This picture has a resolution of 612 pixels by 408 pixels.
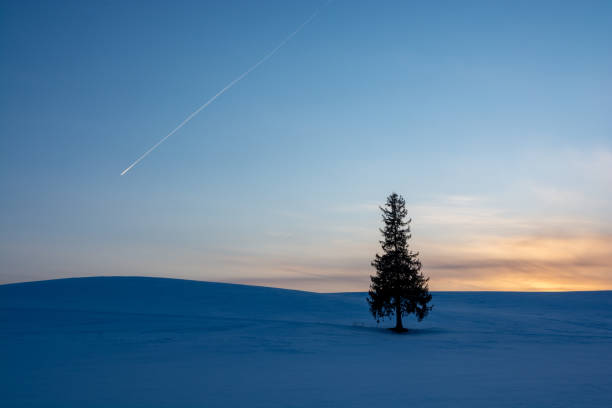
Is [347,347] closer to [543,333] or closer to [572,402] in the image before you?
[572,402]

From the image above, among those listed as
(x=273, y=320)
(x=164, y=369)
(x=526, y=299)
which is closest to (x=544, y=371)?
(x=164, y=369)

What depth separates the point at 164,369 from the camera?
55.2ft

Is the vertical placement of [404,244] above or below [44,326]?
above

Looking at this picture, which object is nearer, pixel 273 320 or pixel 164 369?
pixel 164 369

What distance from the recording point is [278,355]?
20547mm

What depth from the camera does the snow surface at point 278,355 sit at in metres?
12.4

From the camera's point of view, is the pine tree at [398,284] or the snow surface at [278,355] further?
the pine tree at [398,284]

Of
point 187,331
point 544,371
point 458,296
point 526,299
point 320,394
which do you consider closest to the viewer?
point 320,394

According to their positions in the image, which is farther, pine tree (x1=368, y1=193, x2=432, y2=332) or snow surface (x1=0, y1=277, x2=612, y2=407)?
pine tree (x1=368, y1=193, x2=432, y2=332)

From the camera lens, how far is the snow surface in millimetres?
12422

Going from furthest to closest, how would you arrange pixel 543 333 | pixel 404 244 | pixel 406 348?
pixel 404 244
pixel 543 333
pixel 406 348

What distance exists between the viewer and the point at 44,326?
93.5 feet

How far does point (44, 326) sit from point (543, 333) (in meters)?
32.6

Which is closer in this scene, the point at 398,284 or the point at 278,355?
the point at 278,355
